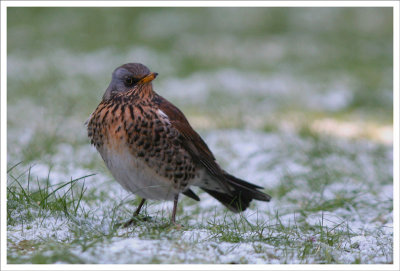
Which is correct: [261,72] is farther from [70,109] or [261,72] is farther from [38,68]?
[70,109]

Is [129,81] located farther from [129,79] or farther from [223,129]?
[223,129]

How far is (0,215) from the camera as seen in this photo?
12.6ft

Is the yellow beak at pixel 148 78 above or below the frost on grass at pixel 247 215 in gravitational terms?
above

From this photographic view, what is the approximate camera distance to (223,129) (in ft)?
27.8

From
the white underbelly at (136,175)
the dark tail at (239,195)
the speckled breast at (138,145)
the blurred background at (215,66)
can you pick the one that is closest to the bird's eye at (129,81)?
the speckled breast at (138,145)

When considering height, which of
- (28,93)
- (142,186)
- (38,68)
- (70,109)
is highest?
(38,68)

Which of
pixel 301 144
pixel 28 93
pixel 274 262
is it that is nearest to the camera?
pixel 274 262

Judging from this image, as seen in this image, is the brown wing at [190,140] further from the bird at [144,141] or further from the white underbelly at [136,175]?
the white underbelly at [136,175]

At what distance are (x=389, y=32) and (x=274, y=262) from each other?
14583 mm

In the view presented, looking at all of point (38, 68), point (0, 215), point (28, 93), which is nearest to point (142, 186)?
point (0, 215)

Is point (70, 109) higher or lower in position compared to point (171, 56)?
lower

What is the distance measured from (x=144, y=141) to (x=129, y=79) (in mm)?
560

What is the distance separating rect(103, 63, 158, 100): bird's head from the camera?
14.5 feet

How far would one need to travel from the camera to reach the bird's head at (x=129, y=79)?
441 centimetres
